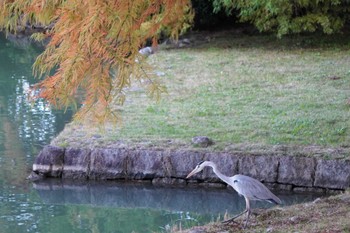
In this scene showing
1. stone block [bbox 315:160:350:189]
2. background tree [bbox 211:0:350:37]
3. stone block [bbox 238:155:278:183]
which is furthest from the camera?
background tree [bbox 211:0:350:37]

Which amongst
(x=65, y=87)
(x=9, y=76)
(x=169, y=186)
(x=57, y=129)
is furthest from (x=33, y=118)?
(x=65, y=87)

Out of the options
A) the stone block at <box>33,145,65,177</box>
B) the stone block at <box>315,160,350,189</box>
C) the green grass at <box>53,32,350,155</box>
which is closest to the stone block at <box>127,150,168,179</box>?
the green grass at <box>53,32,350,155</box>

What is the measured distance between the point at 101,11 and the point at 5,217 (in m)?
3.58

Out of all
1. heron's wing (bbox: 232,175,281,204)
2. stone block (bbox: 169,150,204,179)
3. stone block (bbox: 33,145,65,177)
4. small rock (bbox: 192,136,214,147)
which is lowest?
stone block (bbox: 33,145,65,177)

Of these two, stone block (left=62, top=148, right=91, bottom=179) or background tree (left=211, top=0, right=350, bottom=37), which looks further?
background tree (left=211, top=0, right=350, bottom=37)

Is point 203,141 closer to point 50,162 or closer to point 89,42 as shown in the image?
point 50,162

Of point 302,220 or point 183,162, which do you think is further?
point 183,162

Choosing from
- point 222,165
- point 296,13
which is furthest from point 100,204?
point 296,13

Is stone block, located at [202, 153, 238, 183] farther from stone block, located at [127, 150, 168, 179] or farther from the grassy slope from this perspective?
the grassy slope

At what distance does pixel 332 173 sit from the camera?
9.09m

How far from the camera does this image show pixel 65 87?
6289 millimetres

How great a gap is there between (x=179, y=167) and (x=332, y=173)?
188 centimetres

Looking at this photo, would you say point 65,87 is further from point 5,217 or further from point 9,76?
point 9,76

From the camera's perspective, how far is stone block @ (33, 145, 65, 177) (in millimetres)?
9883
